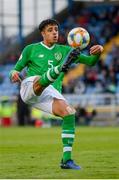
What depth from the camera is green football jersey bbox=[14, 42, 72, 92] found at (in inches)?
430

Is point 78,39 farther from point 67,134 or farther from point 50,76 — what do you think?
point 67,134

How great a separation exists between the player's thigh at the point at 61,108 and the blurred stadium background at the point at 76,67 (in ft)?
66.5

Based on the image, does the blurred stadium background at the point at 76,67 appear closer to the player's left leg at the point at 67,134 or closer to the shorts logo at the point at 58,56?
the shorts logo at the point at 58,56

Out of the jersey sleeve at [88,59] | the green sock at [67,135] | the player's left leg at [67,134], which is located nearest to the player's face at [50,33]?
the jersey sleeve at [88,59]

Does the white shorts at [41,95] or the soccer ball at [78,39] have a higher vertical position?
the soccer ball at [78,39]

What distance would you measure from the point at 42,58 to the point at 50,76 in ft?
2.62

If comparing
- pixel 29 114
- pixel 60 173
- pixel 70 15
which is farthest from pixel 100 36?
pixel 60 173

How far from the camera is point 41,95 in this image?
10.8 metres

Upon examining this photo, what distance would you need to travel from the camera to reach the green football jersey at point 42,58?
35.8ft

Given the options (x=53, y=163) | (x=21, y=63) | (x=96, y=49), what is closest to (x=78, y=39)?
(x=96, y=49)

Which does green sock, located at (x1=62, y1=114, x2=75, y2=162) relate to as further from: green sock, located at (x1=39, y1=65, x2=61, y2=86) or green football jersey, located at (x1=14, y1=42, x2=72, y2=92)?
green football jersey, located at (x1=14, y1=42, x2=72, y2=92)

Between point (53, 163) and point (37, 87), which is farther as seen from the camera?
A: point (53, 163)

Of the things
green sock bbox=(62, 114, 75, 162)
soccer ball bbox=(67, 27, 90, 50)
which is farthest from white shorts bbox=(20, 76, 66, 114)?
soccer ball bbox=(67, 27, 90, 50)

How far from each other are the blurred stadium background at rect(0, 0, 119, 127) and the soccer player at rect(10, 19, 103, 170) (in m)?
19.8
